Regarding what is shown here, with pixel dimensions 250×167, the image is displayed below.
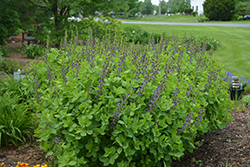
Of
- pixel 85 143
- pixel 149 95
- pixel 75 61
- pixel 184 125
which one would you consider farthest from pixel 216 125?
pixel 75 61

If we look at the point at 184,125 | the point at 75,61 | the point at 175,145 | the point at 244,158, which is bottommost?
the point at 244,158

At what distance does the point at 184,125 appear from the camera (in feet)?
9.70

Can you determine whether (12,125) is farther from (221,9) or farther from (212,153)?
(221,9)

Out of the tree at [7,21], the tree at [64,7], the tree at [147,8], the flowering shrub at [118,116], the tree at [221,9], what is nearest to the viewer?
the flowering shrub at [118,116]

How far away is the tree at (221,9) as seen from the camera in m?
28.0

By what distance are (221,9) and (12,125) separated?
96.8 ft

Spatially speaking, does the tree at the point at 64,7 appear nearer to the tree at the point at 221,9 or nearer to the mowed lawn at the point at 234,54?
the mowed lawn at the point at 234,54

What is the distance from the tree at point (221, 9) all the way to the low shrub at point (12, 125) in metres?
29.1

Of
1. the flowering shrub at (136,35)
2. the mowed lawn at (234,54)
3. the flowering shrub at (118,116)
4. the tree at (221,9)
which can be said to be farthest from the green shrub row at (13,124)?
the tree at (221,9)

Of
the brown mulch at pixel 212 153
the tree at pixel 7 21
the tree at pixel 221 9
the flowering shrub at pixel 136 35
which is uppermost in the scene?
the tree at pixel 221 9

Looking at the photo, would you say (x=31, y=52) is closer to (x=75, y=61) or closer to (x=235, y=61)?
(x=75, y=61)

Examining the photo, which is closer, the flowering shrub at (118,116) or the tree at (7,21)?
the flowering shrub at (118,116)

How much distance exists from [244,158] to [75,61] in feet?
9.46

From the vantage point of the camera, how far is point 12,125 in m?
3.45
